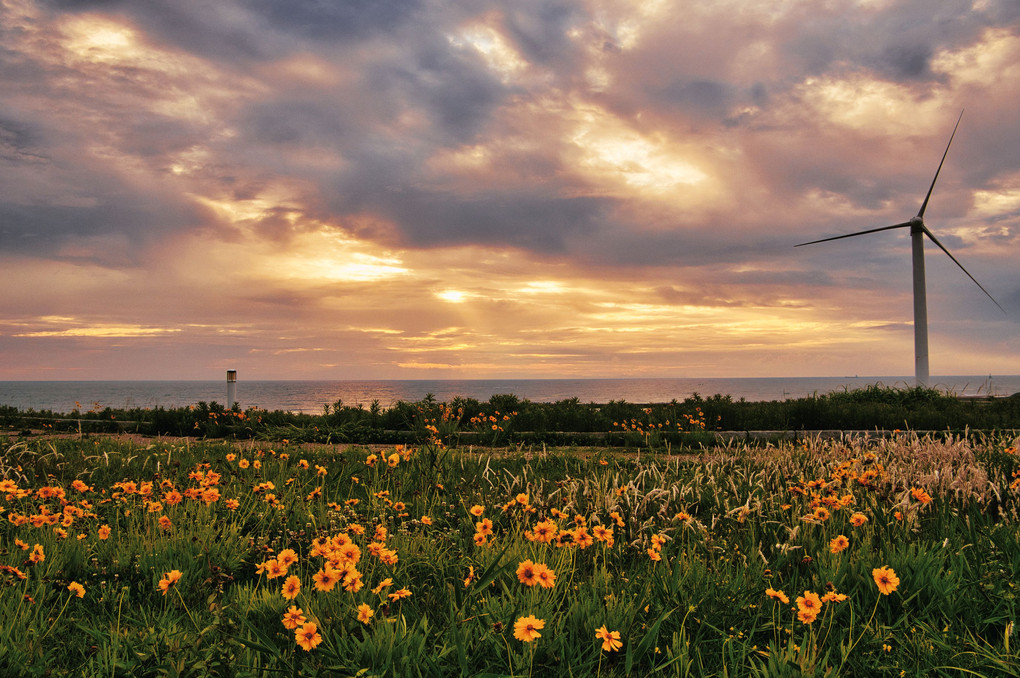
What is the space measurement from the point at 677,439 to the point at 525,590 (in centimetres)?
929

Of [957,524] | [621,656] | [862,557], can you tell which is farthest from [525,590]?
[957,524]

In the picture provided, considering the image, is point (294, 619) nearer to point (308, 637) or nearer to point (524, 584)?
point (308, 637)

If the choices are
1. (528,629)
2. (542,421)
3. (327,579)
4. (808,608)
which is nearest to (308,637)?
(327,579)

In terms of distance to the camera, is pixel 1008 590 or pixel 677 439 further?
pixel 677 439

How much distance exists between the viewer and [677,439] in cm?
1195

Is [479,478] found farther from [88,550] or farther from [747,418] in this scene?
[747,418]

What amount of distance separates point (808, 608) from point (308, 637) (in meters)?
2.31

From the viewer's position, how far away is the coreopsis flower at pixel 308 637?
2475mm

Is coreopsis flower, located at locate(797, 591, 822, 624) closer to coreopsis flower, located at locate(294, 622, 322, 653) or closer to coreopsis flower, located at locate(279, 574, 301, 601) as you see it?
coreopsis flower, located at locate(294, 622, 322, 653)

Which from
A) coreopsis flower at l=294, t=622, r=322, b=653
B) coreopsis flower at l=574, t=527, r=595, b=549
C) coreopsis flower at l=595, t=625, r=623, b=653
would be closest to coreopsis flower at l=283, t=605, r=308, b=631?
coreopsis flower at l=294, t=622, r=322, b=653

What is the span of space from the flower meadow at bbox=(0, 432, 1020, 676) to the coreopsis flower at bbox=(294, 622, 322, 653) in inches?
0.4

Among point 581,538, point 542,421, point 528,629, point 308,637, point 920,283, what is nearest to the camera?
point 528,629

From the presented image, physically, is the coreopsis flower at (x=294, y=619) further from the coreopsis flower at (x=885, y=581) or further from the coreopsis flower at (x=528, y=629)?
the coreopsis flower at (x=885, y=581)

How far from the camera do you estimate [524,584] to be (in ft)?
10.8
